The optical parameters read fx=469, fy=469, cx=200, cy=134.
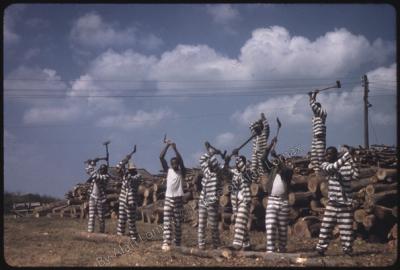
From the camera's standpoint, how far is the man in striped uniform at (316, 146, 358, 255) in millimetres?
10922

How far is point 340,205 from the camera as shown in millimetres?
11078

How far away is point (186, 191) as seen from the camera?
65.6 ft

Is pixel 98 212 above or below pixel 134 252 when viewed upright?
above

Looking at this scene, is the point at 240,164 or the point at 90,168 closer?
the point at 240,164

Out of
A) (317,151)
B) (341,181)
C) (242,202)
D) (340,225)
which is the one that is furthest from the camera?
(317,151)

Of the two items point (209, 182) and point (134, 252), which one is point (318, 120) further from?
point (134, 252)

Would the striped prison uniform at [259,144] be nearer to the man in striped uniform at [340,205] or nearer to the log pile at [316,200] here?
the log pile at [316,200]

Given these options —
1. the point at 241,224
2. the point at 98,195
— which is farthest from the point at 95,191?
the point at 241,224

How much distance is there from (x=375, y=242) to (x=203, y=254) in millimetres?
5144

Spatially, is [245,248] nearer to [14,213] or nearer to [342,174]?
[342,174]

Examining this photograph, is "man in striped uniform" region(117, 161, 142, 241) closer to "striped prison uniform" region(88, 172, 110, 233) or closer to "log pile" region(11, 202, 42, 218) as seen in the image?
"striped prison uniform" region(88, 172, 110, 233)

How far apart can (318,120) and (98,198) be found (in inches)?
315

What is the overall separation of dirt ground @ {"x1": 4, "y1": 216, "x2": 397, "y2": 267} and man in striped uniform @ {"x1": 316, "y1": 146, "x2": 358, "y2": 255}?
40 cm

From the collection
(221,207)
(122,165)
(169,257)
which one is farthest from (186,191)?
(169,257)
